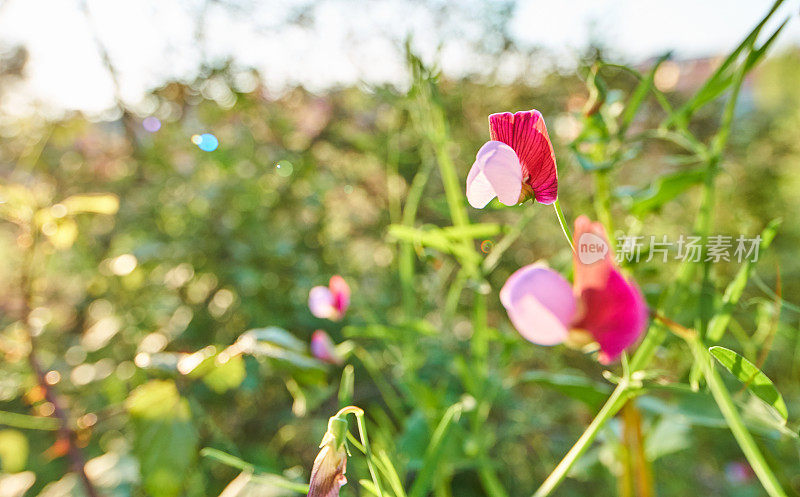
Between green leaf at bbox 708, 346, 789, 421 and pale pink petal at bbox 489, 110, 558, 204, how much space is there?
0.31 ft

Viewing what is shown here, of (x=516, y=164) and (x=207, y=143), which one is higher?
(x=516, y=164)

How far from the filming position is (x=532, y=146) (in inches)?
8.5

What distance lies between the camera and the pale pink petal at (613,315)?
19cm

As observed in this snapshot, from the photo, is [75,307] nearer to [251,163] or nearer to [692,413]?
[251,163]

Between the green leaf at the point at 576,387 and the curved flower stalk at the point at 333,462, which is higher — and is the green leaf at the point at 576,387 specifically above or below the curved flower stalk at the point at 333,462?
below

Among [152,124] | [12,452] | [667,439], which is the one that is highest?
[152,124]

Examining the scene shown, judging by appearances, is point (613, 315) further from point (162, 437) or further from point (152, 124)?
point (152, 124)

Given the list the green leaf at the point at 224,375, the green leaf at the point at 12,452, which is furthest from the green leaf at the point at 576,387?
the green leaf at the point at 12,452

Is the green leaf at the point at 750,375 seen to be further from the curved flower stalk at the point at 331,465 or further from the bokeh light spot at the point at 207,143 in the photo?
the bokeh light spot at the point at 207,143

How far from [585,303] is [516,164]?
0.21 feet

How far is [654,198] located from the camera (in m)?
0.34

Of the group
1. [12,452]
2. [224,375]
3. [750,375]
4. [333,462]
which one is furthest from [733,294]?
[12,452]

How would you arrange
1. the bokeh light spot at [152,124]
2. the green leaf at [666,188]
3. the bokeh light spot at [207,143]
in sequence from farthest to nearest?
the bokeh light spot at [152,124], the bokeh light spot at [207,143], the green leaf at [666,188]

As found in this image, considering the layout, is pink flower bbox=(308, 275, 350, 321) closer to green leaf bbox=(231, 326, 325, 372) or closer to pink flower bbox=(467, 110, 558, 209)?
green leaf bbox=(231, 326, 325, 372)
